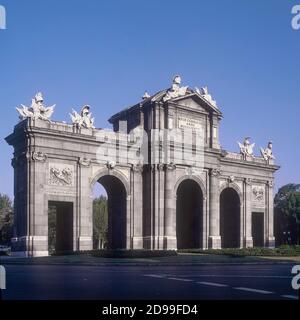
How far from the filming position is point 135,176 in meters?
59.7

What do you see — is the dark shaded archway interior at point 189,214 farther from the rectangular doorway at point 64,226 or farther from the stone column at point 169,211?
the rectangular doorway at point 64,226

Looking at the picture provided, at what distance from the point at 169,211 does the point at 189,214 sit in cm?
794

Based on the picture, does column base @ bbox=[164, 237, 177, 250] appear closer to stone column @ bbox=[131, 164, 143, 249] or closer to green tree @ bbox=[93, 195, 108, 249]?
stone column @ bbox=[131, 164, 143, 249]

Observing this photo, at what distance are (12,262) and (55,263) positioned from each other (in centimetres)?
517

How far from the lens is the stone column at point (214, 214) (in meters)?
62.5

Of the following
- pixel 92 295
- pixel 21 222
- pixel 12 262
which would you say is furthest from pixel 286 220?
pixel 92 295

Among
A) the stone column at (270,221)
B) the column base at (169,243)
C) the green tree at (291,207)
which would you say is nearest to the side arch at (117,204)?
the column base at (169,243)

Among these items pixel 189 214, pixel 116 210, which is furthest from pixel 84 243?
pixel 189 214

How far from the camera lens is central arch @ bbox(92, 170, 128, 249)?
193ft

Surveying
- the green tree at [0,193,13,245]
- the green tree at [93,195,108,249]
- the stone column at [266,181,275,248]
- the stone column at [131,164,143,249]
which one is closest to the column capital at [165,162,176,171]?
the stone column at [131,164,143,249]

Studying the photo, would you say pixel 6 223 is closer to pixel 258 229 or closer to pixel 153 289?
pixel 258 229

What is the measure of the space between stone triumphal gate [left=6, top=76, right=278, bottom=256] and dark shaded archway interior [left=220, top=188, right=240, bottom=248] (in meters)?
0.14

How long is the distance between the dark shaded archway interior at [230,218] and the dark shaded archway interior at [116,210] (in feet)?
55.7
